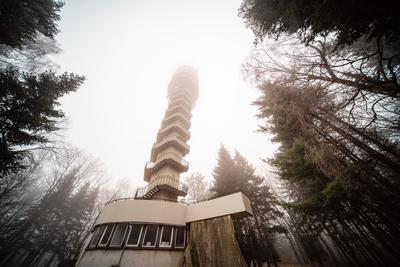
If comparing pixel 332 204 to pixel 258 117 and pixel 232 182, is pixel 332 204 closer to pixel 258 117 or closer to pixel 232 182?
pixel 258 117

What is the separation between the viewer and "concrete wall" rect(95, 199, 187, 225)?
10.8 m

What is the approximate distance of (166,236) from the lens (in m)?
10.8

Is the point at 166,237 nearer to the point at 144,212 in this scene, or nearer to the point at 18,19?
the point at 144,212

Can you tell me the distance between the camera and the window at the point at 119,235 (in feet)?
32.5

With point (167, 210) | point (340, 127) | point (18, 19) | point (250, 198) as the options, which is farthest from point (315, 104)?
point (18, 19)

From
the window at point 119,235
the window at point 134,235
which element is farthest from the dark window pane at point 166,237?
the window at point 119,235

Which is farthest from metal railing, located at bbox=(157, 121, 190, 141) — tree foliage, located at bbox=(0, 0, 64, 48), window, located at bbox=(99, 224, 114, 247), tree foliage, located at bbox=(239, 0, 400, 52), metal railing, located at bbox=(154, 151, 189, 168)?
tree foliage, located at bbox=(239, 0, 400, 52)

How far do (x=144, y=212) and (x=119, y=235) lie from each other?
6.46 ft

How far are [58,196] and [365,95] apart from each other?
35.2 m

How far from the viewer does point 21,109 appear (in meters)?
8.49

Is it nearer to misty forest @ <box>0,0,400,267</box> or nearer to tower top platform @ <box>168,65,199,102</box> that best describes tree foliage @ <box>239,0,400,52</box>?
misty forest @ <box>0,0,400,267</box>

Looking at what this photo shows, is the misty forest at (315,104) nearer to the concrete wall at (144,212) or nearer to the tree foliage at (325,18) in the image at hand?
the tree foliage at (325,18)

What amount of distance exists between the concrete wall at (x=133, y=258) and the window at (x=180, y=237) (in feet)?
2.19

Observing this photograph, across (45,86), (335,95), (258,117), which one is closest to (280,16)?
(335,95)
